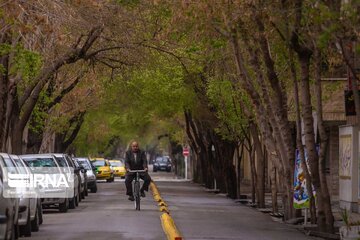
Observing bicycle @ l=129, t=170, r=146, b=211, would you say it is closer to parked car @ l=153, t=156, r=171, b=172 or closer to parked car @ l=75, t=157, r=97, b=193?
parked car @ l=75, t=157, r=97, b=193

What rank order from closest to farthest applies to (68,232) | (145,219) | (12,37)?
(68,232), (145,219), (12,37)

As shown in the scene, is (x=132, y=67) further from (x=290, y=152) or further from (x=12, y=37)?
(x=290, y=152)

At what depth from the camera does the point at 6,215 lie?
16266 mm

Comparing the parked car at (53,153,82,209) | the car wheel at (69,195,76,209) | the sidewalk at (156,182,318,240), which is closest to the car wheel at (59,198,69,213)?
the parked car at (53,153,82,209)

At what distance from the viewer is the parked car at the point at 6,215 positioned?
15816mm

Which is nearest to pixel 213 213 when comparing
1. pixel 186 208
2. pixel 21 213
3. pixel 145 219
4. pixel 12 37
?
pixel 186 208

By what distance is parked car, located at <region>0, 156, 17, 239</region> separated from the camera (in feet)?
51.9

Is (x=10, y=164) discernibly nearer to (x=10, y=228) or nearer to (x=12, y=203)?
(x=12, y=203)

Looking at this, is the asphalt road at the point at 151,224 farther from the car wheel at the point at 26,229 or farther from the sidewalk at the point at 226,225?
the car wheel at the point at 26,229

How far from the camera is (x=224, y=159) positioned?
46.3 m

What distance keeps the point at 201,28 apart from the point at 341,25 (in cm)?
613

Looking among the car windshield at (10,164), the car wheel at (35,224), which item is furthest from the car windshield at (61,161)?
the car windshield at (10,164)

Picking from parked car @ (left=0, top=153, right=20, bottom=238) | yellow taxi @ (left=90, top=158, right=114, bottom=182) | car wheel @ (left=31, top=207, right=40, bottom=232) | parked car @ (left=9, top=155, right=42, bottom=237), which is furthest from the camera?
yellow taxi @ (left=90, top=158, right=114, bottom=182)

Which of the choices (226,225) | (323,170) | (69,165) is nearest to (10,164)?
(323,170)
